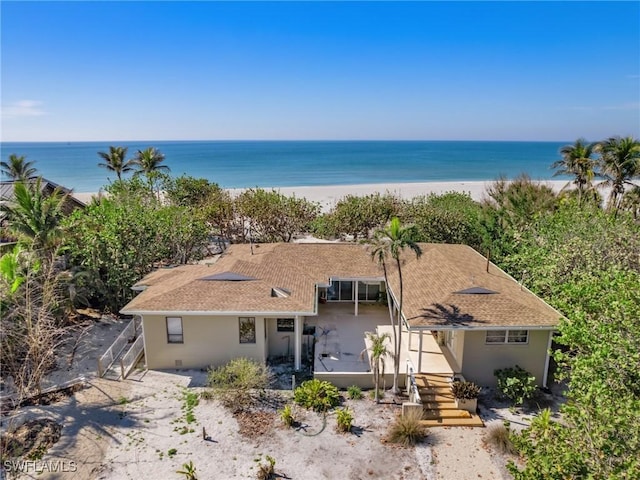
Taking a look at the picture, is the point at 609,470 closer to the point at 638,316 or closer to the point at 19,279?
the point at 638,316

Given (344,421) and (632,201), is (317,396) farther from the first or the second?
(632,201)

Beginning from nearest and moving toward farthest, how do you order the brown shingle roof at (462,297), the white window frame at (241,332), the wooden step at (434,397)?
the wooden step at (434,397)
the brown shingle roof at (462,297)
the white window frame at (241,332)

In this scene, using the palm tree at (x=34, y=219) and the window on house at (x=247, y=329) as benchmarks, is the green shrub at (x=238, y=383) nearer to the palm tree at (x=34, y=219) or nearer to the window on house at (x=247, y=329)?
the window on house at (x=247, y=329)

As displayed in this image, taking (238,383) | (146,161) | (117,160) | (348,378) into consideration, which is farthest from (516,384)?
(117,160)

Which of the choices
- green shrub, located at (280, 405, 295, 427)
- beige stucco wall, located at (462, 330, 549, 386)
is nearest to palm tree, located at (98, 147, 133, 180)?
green shrub, located at (280, 405, 295, 427)

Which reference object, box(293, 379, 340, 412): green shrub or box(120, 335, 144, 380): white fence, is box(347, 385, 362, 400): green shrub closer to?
box(293, 379, 340, 412): green shrub

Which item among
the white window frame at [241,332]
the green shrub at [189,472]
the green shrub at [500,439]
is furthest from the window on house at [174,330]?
the green shrub at [500,439]
